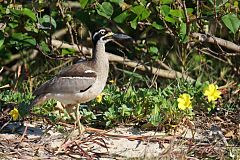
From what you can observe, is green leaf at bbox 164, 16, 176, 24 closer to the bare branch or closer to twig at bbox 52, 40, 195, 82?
the bare branch

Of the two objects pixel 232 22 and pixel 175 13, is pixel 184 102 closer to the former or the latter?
→ pixel 232 22

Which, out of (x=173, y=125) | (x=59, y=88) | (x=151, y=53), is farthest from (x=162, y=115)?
(x=151, y=53)

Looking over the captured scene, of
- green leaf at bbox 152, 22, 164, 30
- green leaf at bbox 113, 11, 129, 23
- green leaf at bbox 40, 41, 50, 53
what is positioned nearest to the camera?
green leaf at bbox 113, 11, 129, 23

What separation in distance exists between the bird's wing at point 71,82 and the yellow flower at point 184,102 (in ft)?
2.87

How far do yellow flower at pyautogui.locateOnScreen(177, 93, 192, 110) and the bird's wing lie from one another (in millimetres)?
874

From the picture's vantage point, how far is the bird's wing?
24.1ft

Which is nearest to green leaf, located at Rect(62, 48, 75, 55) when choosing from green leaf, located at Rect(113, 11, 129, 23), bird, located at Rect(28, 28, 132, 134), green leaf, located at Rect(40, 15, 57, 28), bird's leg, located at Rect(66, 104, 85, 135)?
green leaf, located at Rect(40, 15, 57, 28)

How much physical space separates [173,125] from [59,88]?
3.82ft

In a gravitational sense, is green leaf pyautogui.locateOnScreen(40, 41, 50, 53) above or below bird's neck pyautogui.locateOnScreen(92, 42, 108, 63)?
below

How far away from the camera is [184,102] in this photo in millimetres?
7223

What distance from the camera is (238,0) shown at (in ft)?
27.6

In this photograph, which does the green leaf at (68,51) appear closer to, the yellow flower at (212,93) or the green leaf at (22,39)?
the green leaf at (22,39)

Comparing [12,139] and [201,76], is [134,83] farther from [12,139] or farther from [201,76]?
[12,139]

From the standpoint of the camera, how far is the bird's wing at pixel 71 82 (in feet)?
24.1
